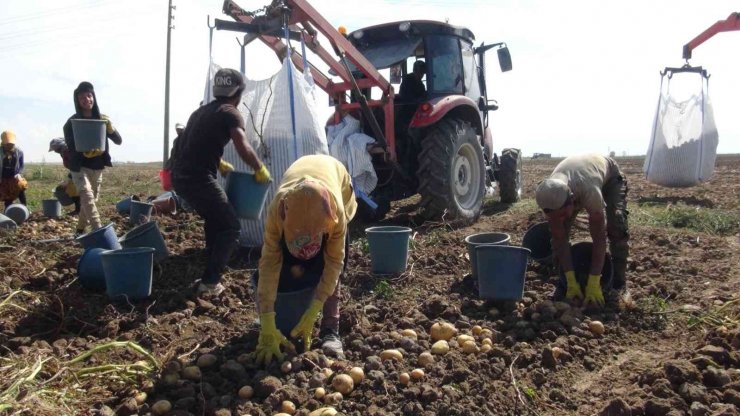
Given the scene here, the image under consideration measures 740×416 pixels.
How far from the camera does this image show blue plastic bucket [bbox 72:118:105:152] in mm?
5312

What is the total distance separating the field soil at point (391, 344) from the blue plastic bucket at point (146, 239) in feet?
0.38

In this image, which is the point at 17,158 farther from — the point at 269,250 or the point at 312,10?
the point at 269,250

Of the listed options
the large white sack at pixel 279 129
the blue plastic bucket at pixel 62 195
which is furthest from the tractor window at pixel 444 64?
the blue plastic bucket at pixel 62 195

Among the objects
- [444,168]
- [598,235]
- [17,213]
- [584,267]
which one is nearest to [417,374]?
[598,235]

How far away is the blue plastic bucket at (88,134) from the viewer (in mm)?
5312

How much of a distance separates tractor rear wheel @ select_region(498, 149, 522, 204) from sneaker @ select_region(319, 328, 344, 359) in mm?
5723

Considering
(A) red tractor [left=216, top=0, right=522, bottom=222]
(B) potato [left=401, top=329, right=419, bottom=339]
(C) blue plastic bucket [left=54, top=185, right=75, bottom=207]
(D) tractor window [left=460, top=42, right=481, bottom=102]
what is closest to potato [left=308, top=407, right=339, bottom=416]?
(B) potato [left=401, top=329, right=419, bottom=339]

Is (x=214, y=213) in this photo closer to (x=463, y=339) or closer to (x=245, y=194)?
(x=245, y=194)

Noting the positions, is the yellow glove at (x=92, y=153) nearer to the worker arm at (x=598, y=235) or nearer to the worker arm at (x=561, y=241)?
the worker arm at (x=561, y=241)

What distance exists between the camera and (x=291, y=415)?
99.6 inches

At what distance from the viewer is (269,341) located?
9.61 ft

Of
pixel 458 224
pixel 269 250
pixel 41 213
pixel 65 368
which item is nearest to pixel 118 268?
pixel 65 368

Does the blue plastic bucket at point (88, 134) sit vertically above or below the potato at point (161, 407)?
above

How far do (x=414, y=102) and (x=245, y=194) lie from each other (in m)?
2.98
